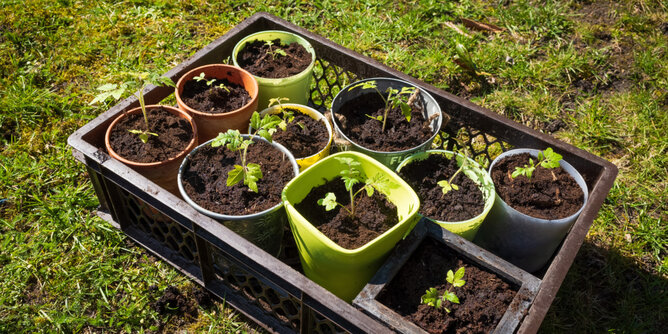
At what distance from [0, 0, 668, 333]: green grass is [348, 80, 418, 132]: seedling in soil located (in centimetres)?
110

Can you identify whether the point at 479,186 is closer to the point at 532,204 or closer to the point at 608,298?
the point at 532,204

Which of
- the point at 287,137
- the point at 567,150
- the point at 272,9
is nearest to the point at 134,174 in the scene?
the point at 287,137

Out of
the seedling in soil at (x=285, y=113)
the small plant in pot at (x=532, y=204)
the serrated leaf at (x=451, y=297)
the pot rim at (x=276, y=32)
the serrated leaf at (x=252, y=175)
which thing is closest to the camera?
the serrated leaf at (x=451, y=297)

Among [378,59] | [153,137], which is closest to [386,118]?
[153,137]

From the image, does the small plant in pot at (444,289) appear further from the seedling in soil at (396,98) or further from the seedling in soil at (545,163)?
the seedling in soil at (396,98)

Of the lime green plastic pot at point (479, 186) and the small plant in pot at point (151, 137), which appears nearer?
the lime green plastic pot at point (479, 186)

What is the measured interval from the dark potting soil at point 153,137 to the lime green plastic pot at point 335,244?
66cm

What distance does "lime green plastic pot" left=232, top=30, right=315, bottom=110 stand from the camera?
2.44 meters

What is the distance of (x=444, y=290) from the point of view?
1.74 meters

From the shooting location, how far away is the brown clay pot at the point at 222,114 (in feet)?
7.41

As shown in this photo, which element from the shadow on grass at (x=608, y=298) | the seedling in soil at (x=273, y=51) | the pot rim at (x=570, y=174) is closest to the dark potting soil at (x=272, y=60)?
the seedling in soil at (x=273, y=51)

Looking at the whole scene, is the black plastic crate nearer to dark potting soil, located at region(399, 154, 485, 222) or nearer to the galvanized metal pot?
the galvanized metal pot

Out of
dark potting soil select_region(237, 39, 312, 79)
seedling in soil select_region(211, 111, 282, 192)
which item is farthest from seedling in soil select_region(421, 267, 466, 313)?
dark potting soil select_region(237, 39, 312, 79)

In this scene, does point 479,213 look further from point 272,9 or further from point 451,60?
point 272,9
